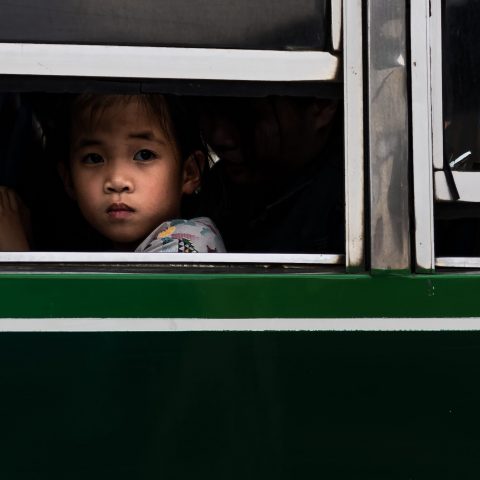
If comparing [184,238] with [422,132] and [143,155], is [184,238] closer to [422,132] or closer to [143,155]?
[143,155]

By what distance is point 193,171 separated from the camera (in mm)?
2801

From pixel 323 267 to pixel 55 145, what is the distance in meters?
1.06

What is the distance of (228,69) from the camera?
6.93ft

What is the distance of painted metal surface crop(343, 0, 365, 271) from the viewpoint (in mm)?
2102

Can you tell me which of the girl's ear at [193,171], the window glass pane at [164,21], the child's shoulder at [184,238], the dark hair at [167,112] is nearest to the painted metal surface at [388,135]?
the window glass pane at [164,21]

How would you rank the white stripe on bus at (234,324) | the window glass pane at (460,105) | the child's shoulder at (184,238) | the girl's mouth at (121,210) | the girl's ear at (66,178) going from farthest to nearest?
the girl's ear at (66,178) < the girl's mouth at (121,210) < the child's shoulder at (184,238) < the window glass pane at (460,105) < the white stripe on bus at (234,324)

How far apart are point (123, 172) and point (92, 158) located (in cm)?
10

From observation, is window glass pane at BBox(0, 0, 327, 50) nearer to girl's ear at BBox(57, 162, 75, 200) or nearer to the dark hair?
the dark hair

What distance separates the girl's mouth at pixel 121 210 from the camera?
2.54 metres

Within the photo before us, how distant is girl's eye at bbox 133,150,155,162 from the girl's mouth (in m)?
0.12

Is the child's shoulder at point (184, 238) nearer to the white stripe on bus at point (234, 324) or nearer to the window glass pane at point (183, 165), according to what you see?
the window glass pane at point (183, 165)
